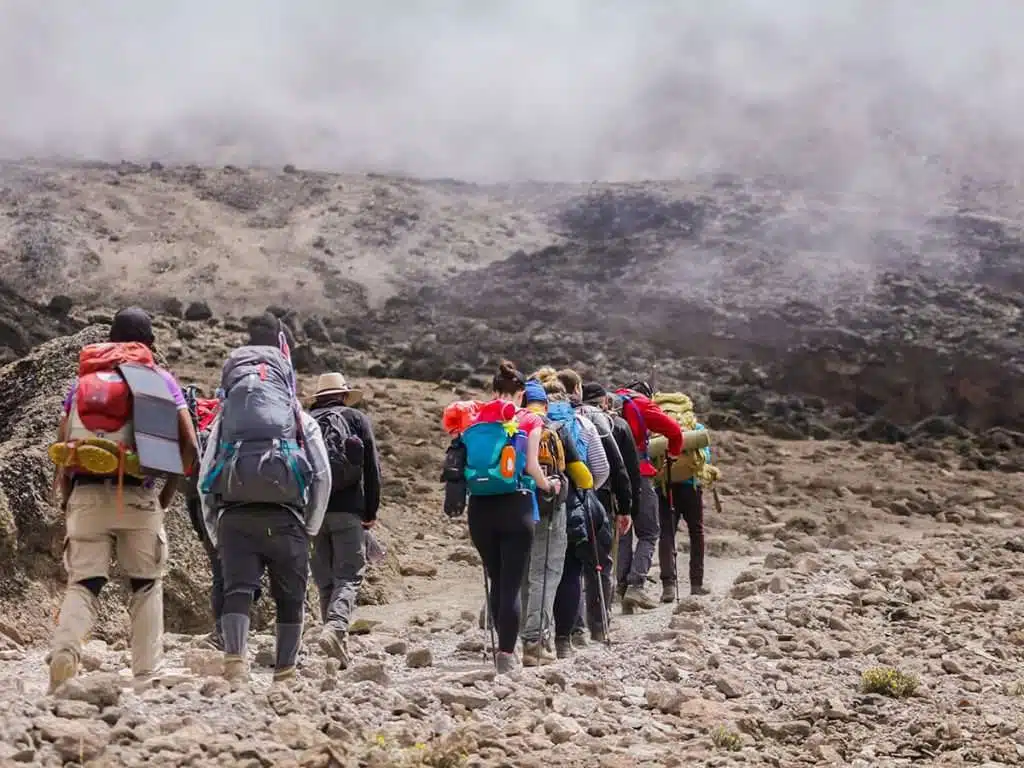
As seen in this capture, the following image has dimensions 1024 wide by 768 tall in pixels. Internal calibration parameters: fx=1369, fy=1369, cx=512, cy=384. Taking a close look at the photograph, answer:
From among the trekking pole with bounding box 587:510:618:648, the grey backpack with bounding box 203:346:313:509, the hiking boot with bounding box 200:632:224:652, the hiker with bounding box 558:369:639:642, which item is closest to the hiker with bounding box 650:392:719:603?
the hiker with bounding box 558:369:639:642

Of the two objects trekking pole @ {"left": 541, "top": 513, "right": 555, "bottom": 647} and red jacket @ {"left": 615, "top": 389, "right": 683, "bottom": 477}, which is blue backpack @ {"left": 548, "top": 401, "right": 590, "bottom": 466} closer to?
trekking pole @ {"left": 541, "top": 513, "right": 555, "bottom": 647}

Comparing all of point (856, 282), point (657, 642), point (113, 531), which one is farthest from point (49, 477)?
point (856, 282)

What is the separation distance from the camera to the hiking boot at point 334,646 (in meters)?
5.64

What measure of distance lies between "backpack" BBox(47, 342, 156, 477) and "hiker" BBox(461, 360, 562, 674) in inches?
61.2

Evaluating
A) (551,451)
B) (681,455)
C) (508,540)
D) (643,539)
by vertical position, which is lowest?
(643,539)

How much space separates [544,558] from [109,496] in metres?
2.26

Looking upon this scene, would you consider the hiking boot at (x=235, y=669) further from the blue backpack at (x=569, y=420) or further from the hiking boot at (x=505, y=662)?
the blue backpack at (x=569, y=420)

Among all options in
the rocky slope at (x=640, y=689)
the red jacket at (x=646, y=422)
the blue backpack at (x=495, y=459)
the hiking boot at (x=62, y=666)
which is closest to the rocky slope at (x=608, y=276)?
the rocky slope at (x=640, y=689)

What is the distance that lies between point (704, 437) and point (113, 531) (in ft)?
15.0

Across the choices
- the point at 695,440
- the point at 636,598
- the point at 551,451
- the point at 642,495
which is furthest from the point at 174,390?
the point at 695,440

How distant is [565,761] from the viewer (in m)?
4.19

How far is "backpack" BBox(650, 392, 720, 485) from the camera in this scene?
27.1ft

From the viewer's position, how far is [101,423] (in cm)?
448

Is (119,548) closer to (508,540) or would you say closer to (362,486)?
(362,486)
